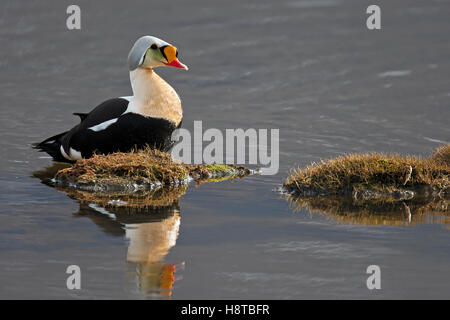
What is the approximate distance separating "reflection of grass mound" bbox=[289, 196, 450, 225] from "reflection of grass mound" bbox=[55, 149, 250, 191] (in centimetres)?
218

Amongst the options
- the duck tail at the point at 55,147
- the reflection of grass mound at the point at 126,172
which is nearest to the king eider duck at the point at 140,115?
the reflection of grass mound at the point at 126,172

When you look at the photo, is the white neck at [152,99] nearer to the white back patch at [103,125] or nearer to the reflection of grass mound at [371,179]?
the white back patch at [103,125]

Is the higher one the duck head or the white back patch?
the duck head

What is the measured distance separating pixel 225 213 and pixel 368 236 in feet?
7.55

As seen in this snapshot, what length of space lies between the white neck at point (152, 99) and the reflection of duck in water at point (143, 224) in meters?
1.44

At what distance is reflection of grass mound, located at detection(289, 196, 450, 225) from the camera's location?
1133 cm

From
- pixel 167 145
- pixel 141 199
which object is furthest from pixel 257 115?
pixel 141 199

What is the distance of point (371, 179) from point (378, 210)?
929 mm

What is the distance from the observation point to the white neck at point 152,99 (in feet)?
44.9

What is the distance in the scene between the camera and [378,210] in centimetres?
1184

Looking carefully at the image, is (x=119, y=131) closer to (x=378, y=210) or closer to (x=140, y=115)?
(x=140, y=115)

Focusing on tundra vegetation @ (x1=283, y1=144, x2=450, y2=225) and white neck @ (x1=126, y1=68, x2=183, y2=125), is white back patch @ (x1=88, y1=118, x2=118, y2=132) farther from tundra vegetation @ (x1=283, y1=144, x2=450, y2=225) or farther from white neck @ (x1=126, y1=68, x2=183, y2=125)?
tundra vegetation @ (x1=283, y1=144, x2=450, y2=225)

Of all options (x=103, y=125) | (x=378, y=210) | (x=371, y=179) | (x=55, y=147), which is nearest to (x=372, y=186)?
(x=371, y=179)

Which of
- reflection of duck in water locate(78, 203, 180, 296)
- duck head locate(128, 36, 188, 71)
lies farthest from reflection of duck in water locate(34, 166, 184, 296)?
duck head locate(128, 36, 188, 71)
